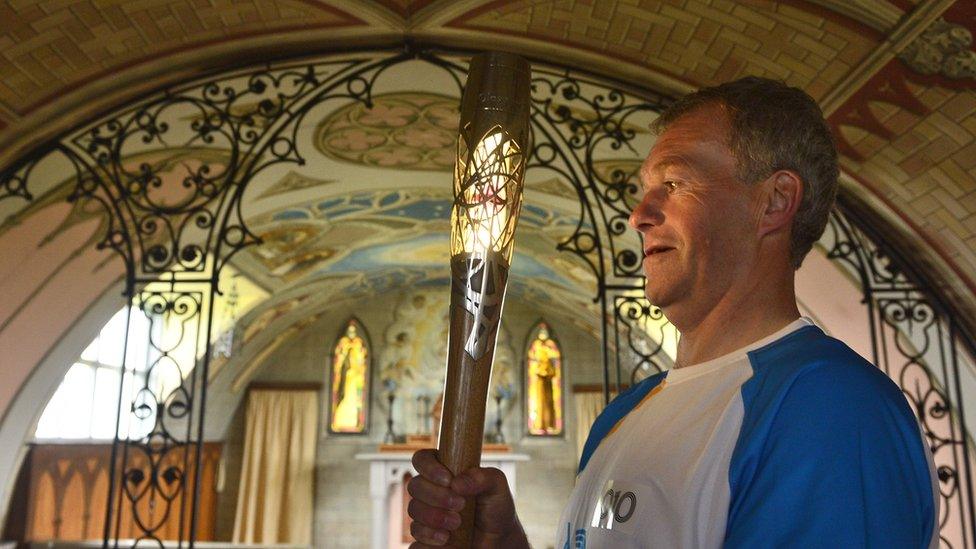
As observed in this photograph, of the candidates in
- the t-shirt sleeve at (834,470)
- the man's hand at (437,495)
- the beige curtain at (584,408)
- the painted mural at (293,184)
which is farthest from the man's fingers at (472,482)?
the beige curtain at (584,408)

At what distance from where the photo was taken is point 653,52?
3.97 meters

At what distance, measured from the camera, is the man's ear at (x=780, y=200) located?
1.19 metres

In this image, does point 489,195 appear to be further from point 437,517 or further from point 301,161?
point 301,161

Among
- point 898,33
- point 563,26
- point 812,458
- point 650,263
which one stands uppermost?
point 563,26

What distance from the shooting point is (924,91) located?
357cm

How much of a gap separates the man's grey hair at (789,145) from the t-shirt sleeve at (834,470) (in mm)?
309

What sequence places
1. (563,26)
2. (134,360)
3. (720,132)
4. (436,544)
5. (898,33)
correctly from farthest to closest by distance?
(134,360) → (563,26) → (898,33) → (720,132) → (436,544)

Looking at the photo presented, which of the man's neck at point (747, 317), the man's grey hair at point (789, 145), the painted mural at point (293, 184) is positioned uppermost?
the painted mural at point (293, 184)

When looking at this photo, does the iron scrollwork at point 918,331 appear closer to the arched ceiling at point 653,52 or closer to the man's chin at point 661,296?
the arched ceiling at point 653,52

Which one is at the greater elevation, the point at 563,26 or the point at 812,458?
the point at 563,26

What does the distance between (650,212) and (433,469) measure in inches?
18.9

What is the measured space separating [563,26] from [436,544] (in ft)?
10.5

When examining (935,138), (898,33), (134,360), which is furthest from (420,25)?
(134,360)

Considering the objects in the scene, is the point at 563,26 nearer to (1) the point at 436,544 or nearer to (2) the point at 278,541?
(1) the point at 436,544
